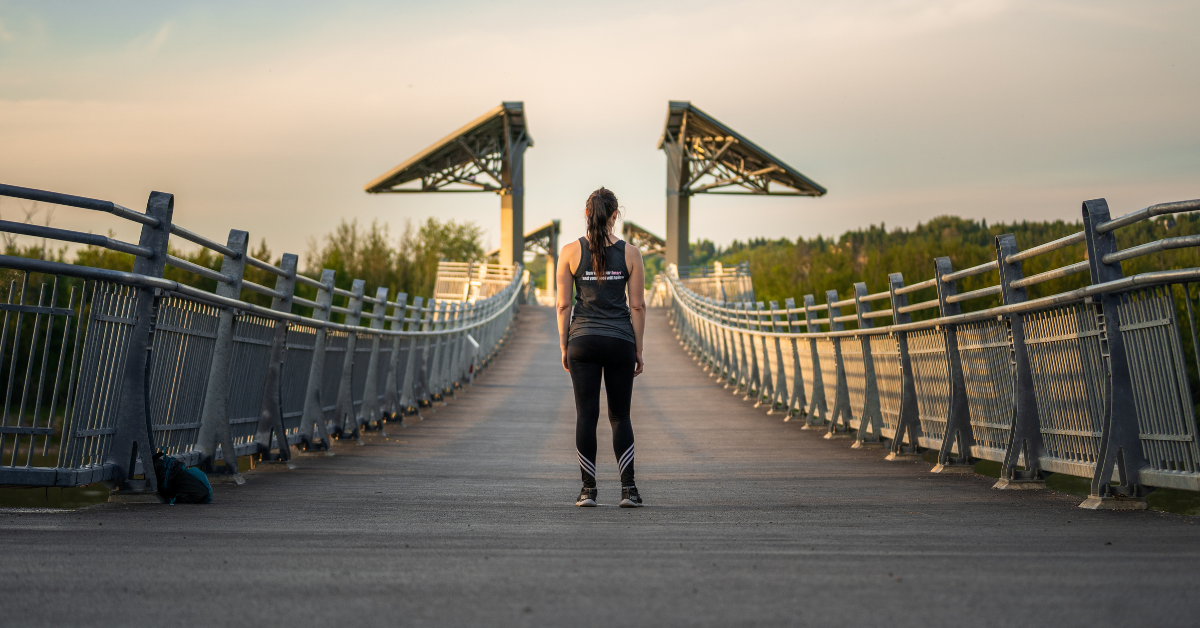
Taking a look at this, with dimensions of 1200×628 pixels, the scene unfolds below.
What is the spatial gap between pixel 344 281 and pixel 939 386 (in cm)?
6190

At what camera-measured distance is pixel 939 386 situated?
354 inches

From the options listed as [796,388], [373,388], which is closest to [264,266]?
[373,388]

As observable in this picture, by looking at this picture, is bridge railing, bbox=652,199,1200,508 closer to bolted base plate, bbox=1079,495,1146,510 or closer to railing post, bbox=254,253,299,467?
bolted base plate, bbox=1079,495,1146,510

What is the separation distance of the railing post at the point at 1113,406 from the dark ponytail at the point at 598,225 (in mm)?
2455

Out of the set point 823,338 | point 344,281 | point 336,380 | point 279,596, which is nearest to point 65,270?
point 279,596

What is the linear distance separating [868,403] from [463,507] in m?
5.59

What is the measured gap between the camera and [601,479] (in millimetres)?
8688

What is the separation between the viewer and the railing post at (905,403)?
9641 millimetres

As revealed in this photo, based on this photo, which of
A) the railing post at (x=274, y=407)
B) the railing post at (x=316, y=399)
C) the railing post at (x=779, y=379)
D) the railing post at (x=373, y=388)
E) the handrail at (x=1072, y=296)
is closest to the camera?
the handrail at (x=1072, y=296)

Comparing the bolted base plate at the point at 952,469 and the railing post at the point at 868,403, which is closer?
the bolted base plate at the point at 952,469

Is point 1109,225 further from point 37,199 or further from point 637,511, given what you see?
point 37,199

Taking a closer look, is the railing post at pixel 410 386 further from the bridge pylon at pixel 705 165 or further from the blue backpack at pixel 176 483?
the bridge pylon at pixel 705 165

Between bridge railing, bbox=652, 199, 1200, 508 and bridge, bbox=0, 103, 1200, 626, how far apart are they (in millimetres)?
20

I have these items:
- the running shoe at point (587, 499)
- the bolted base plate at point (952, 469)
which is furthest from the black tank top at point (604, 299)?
the bolted base plate at point (952, 469)
